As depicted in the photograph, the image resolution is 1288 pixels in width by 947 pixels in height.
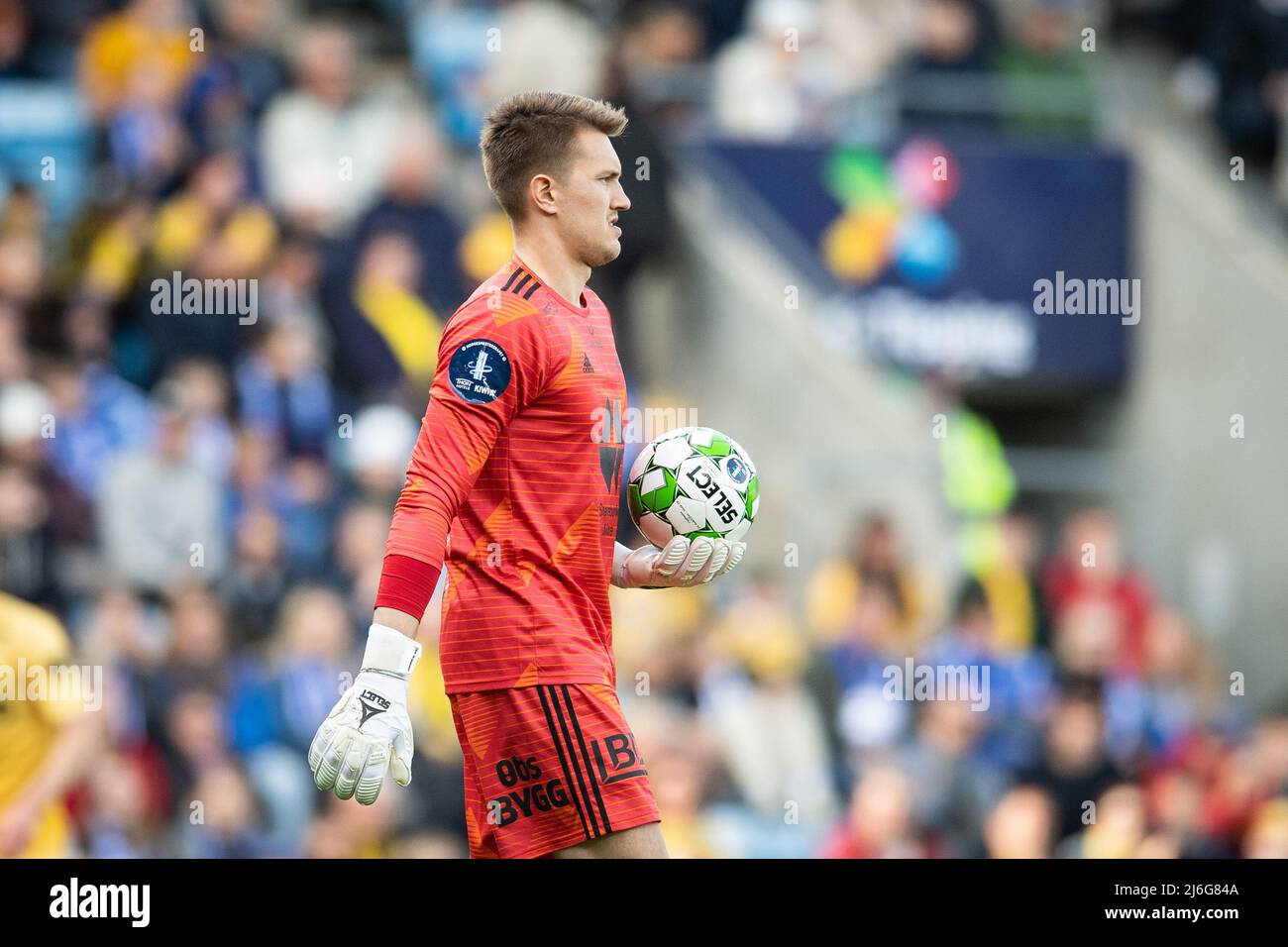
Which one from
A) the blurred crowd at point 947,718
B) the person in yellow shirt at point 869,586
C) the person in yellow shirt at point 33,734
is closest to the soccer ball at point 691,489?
the person in yellow shirt at point 33,734

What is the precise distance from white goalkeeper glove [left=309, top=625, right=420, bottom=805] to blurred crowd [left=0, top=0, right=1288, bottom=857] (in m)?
4.87

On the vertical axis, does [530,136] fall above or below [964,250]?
below

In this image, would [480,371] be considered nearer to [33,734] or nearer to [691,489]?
[691,489]

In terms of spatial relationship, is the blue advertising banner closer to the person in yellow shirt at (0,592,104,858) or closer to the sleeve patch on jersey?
the person in yellow shirt at (0,592,104,858)

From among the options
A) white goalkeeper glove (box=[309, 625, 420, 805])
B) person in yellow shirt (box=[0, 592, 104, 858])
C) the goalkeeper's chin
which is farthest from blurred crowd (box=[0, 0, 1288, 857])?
white goalkeeper glove (box=[309, 625, 420, 805])

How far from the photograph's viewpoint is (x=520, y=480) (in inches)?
187

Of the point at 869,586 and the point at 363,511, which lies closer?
the point at 363,511

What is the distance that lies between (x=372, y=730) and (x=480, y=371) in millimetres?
836

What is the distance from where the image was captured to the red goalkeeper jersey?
4.61m

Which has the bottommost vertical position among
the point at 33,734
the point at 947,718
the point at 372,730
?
the point at 947,718

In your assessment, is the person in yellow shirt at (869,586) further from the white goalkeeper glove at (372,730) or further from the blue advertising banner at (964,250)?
the white goalkeeper glove at (372,730)

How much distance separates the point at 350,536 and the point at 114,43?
12.3 ft

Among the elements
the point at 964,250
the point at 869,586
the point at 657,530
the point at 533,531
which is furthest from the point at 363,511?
the point at 533,531

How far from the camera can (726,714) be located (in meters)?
10.3
